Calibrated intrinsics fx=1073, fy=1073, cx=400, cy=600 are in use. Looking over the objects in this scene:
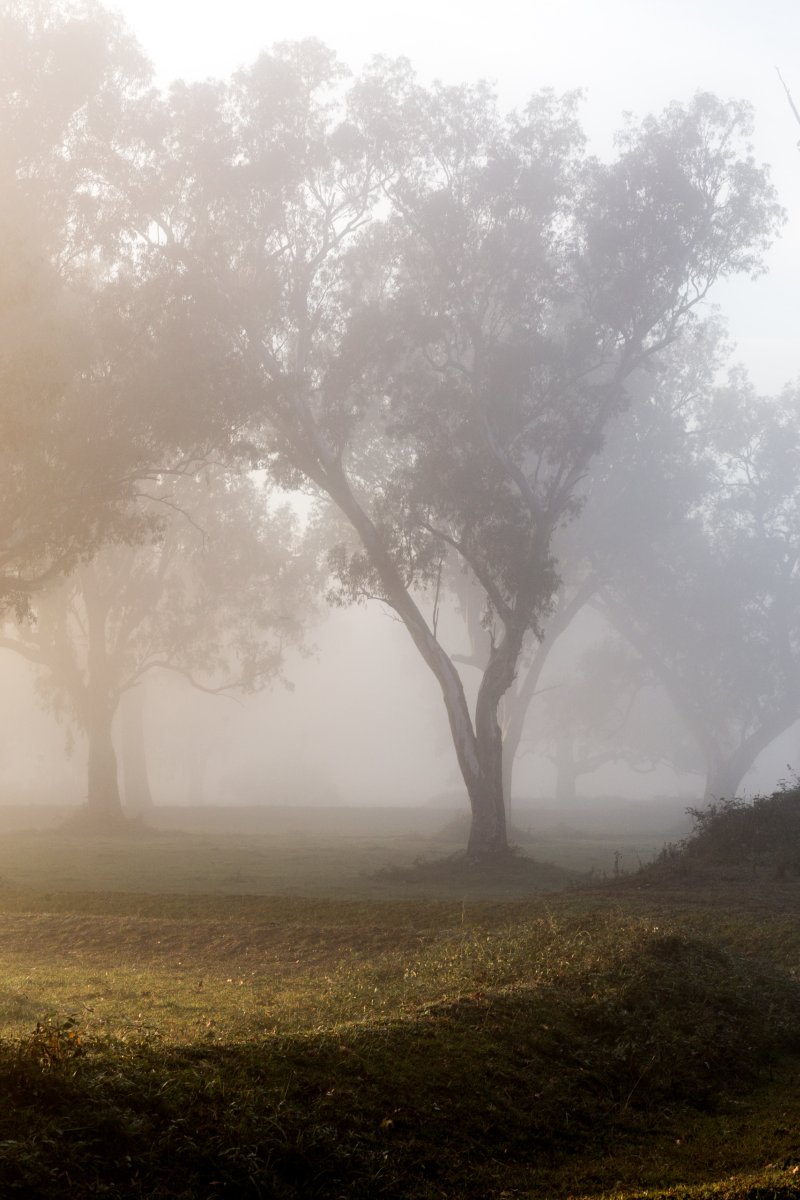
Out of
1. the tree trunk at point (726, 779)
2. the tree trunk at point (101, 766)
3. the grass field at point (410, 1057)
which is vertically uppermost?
the tree trunk at point (101, 766)

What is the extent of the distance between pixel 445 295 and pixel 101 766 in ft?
65.6

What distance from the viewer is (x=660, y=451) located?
128 feet

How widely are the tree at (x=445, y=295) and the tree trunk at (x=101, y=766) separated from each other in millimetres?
Result: 13455

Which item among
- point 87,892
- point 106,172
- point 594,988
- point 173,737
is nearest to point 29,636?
point 106,172

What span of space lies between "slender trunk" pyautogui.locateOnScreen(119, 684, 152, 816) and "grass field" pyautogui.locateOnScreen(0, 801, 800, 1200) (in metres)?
32.5

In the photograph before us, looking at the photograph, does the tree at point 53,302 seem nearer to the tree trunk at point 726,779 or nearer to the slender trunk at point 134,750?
the slender trunk at point 134,750

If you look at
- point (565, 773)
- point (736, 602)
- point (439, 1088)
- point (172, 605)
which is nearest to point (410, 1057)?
point (439, 1088)

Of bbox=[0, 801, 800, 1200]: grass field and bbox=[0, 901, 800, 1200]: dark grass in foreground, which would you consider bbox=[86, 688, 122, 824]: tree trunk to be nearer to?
bbox=[0, 801, 800, 1200]: grass field

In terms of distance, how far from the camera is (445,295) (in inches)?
1130

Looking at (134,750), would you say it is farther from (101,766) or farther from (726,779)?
(726,779)

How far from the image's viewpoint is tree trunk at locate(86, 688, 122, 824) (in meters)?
36.4

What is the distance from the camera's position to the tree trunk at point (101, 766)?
36406mm

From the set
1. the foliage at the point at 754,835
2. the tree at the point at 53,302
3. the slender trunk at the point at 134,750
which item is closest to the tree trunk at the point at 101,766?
the slender trunk at the point at 134,750

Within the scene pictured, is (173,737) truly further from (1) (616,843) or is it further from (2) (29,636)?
(1) (616,843)
